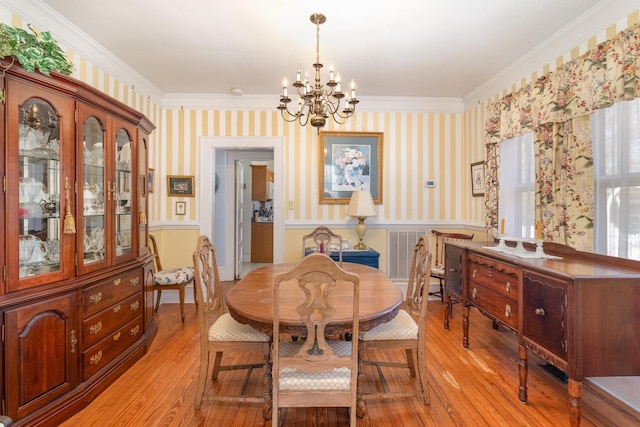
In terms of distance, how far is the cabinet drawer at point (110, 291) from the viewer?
2.04 meters

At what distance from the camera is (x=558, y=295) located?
1.70 metres

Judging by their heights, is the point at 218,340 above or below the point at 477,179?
below

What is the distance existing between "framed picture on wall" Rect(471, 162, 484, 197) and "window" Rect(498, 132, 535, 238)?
426 millimetres

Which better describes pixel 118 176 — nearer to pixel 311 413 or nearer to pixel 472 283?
pixel 311 413

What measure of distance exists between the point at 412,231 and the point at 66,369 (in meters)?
3.68

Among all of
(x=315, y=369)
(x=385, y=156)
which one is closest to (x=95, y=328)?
(x=315, y=369)

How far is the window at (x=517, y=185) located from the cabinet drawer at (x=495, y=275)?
32.6 inches

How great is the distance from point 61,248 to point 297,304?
148 centimetres

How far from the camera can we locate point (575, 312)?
5.21 ft

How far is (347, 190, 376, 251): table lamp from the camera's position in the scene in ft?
12.3

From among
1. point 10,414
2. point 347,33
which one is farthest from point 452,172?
point 10,414

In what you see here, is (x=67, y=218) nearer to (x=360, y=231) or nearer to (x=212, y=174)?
(x=212, y=174)

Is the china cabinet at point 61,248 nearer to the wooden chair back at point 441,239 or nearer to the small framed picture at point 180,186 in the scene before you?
the small framed picture at point 180,186

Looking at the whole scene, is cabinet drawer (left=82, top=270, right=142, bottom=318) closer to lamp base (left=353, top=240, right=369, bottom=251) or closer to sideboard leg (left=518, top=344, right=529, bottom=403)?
lamp base (left=353, top=240, right=369, bottom=251)
